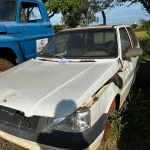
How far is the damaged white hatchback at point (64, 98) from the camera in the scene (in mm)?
1963

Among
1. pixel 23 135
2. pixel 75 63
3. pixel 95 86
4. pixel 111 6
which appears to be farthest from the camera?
pixel 111 6

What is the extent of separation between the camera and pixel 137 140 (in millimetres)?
2842

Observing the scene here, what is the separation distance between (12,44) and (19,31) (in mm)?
377

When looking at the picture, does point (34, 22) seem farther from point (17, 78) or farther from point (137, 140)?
point (137, 140)

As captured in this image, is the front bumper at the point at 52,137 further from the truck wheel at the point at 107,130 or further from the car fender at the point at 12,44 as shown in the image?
the car fender at the point at 12,44

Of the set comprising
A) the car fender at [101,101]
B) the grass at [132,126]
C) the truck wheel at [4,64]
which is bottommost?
the grass at [132,126]

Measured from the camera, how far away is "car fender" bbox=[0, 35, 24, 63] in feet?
12.1

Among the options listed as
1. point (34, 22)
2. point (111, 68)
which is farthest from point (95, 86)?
point (34, 22)

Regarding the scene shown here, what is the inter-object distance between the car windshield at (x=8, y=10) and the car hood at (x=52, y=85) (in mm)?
1434

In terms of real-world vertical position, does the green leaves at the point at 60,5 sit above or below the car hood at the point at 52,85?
above

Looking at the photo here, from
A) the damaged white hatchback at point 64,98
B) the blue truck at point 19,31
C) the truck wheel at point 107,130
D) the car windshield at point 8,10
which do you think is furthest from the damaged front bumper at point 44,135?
the car windshield at point 8,10

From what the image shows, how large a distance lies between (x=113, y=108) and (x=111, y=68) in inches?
22.1

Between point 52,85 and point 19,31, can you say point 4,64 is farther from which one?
point 52,85

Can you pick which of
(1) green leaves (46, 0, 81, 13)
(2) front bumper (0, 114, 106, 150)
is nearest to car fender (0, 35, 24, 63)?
(2) front bumper (0, 114, 106, 150)
